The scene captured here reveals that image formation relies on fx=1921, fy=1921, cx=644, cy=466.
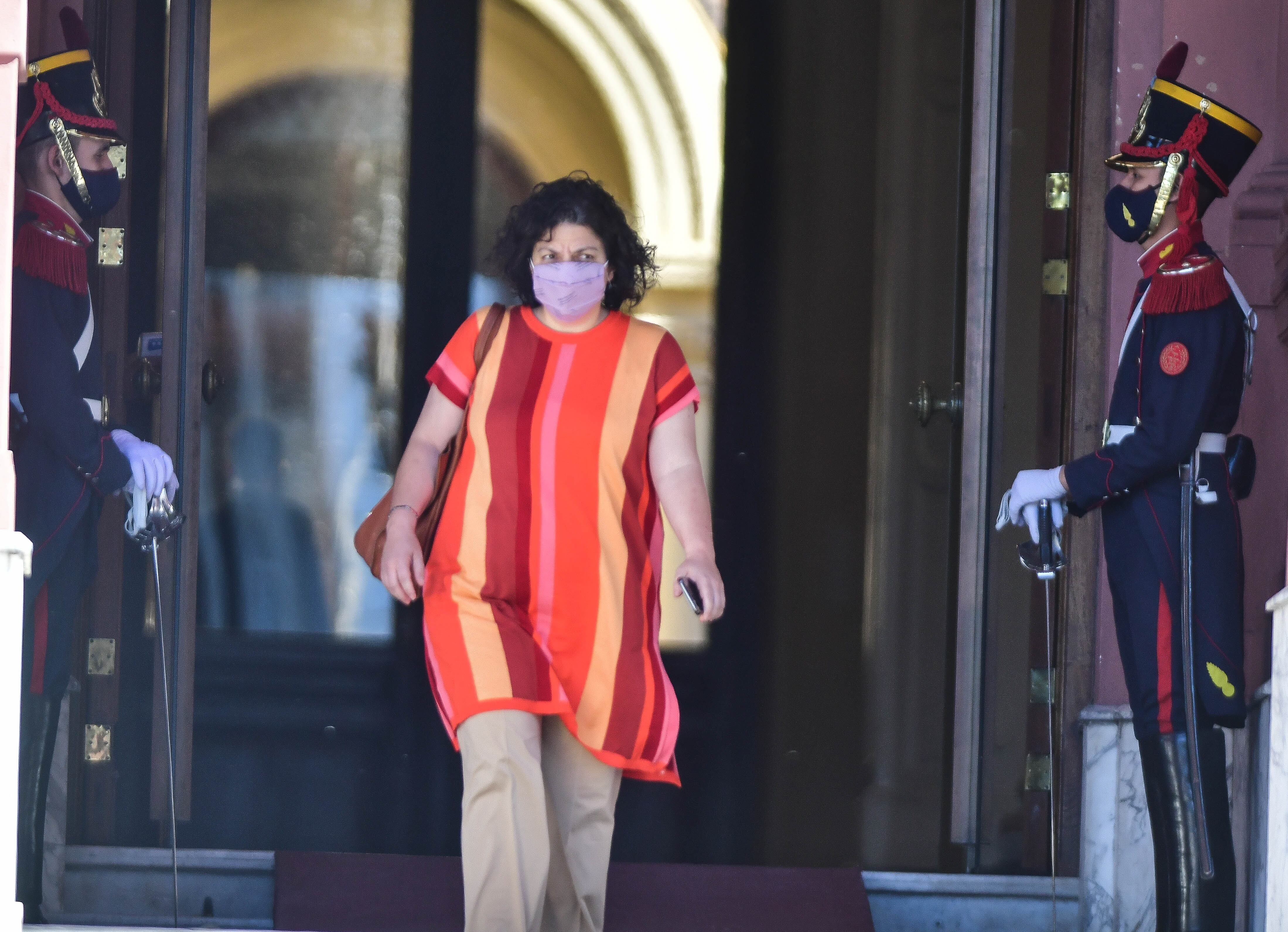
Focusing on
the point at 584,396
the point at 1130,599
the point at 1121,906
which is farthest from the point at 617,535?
the point at 1121,906

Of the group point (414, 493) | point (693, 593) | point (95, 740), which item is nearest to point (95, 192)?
Answer: point (414, 493)

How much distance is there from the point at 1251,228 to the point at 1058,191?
59 cm

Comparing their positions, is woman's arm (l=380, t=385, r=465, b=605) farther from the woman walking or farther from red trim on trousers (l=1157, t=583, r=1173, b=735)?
red trim on trousers (l=1157, t=583, r=1173, b=735)

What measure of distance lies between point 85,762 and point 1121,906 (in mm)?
2684

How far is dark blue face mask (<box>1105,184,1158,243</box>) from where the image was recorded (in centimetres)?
409

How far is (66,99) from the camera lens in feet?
14.2

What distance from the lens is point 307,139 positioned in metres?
5.83

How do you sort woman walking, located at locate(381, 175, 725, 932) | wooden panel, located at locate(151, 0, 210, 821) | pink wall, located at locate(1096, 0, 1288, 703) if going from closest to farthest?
woman walking, located at locate(381, 175, 725, 932)
pink wall, located at locate(1096, 0, 1288, 703)
wooden panel, located at locate(151, 0, 210, 821)

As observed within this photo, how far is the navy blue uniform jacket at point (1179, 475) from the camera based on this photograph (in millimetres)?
3988

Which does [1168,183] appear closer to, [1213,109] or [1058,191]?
[1213,109]

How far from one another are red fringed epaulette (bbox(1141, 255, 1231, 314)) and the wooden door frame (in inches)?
36.5

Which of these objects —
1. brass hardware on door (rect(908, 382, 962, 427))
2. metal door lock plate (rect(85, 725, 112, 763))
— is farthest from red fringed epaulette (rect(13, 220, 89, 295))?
brass hardware on door (rect(908, 382, 962, 427))

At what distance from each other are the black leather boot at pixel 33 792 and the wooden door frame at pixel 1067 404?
2.27m

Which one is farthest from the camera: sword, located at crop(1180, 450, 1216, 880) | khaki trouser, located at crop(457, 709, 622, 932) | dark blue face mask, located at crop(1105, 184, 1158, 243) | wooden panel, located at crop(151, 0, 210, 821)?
wooden panel, located at crop(151, 0, 210, 821)
